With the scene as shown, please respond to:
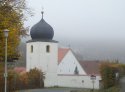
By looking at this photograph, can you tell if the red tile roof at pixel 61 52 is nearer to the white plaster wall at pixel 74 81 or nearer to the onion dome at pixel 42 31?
the white plaster wall at pixel 74 81

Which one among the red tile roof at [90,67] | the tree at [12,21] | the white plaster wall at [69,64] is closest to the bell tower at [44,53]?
the white plaster wall at [69,64]

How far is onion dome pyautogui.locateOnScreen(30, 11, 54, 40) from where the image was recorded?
88.9 m

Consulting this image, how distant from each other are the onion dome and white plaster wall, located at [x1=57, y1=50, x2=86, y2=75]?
8215 mm

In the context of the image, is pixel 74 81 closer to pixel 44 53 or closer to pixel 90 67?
pixel 44 53

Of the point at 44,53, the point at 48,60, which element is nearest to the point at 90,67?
the point at 48,60

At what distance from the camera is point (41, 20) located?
91.9 metres

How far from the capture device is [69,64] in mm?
98750

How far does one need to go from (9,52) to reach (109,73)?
948 centimetres

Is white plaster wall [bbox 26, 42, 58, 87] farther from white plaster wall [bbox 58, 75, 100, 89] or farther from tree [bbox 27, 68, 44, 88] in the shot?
tree [bbox 27, 68, 44, 88]

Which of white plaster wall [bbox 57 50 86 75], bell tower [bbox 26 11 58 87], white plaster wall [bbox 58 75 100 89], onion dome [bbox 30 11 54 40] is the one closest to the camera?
onion dome [bbox 30 11 54 40]

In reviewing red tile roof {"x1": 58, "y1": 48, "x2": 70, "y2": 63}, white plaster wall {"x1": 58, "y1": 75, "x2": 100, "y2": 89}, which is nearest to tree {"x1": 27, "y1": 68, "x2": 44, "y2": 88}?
white plaster wall {"x1": 58, "y1": 75, "x2": 100, "y2": 89}

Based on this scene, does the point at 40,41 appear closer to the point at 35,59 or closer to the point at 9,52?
the point at 35,59

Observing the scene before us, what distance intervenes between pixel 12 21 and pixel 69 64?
6432 centimetres

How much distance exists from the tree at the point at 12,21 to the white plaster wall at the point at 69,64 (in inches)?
2341
